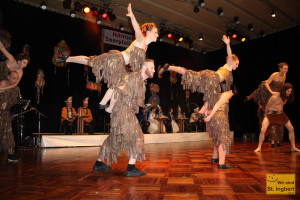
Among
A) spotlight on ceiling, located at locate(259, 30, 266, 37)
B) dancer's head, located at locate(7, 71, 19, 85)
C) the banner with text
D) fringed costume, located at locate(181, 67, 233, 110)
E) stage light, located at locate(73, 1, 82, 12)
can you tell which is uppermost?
spotlight on ceiling, located at locate(259, 30, 266, 37)

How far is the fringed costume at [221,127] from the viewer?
267 centimetres

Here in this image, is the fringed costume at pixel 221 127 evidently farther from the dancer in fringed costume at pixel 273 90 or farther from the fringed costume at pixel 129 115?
the dancer in fringed costume at pixel 273 90

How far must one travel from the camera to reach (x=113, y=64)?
2.24 metres

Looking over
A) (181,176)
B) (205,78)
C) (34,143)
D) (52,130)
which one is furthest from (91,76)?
(181,176)

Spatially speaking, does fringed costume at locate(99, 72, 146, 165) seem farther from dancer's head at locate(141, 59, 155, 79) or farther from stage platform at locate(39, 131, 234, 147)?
stage platform at locate(39, 131, 234, 147)

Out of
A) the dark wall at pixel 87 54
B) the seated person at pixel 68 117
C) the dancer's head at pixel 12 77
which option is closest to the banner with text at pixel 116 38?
the dark wall at pixel 87 54

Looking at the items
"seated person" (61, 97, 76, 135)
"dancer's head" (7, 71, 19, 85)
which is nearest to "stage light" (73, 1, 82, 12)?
"seated person" (61, 97, 76, 135)

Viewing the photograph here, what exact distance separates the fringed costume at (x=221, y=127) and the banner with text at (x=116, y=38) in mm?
7006

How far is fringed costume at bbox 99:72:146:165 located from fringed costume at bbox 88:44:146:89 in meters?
0.09

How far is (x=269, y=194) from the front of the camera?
1540 millimetres

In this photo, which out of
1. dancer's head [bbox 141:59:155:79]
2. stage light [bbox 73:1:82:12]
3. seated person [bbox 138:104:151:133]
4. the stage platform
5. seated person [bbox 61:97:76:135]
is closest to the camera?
dancer's head [bbox 141:59:155:79]

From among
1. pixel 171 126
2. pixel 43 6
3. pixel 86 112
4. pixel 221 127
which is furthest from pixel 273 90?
pixel 43 6

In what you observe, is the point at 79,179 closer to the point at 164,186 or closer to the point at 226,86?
the point at 164,186

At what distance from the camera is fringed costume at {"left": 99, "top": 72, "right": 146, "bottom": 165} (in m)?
2.19
